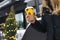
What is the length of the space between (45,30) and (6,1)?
15642 mm

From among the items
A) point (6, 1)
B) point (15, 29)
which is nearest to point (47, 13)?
point (15, 29)

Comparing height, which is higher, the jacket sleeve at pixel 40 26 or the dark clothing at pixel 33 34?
the jacket sleeve at pixel 40 26

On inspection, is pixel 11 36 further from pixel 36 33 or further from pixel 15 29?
pixel 36 33

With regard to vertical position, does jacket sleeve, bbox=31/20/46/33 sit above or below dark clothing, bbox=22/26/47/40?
above

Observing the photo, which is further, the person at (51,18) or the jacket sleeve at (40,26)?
the jacket sleeve at (40,26)

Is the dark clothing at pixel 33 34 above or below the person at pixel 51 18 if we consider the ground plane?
below

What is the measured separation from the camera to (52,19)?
1519 millimetres

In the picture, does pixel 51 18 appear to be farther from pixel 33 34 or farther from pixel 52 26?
pixel 33 34

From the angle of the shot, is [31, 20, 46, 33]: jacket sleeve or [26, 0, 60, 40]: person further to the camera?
[31, 20, 46, 33]: jacket sleeve

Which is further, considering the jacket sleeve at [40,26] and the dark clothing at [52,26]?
the jacket sleeve at [40,26]

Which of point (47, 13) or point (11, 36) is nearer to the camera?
point (47, 13)

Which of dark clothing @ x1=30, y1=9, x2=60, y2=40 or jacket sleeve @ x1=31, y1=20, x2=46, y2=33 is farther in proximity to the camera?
jacket sleeve @ x1=31, y1=20, x2=46, y2=33

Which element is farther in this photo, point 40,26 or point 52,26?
point 40,26

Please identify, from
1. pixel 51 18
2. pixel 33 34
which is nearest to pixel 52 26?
pixel 51 18
